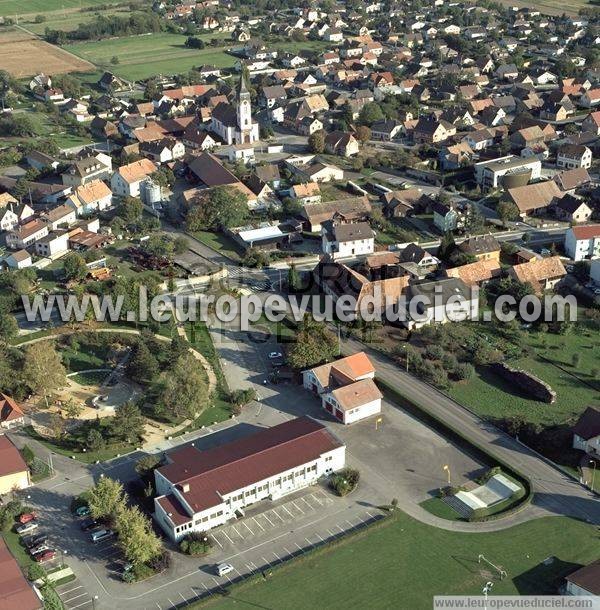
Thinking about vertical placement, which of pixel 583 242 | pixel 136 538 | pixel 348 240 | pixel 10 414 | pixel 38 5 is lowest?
pixel 136 538

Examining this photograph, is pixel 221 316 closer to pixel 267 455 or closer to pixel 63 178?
pixel 267 455

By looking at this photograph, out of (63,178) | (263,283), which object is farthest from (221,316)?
(63,178)

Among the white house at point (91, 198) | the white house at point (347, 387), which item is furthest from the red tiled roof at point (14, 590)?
the white house at point (91, 198)

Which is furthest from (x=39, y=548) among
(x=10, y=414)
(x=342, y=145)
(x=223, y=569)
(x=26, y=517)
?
(x=342, y=145)

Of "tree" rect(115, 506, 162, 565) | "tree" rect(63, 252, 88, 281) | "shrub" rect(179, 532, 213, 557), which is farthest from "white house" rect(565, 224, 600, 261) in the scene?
"tree" rect(115, 506, 162, 565)

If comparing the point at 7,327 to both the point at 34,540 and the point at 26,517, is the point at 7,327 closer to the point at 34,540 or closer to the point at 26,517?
the point at 26,517

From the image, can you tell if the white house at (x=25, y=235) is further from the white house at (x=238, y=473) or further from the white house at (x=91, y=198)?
the white house at (x=238, y=473)

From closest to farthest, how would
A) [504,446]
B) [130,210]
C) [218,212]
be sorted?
[504,446] → [218,212] → [130,210]
